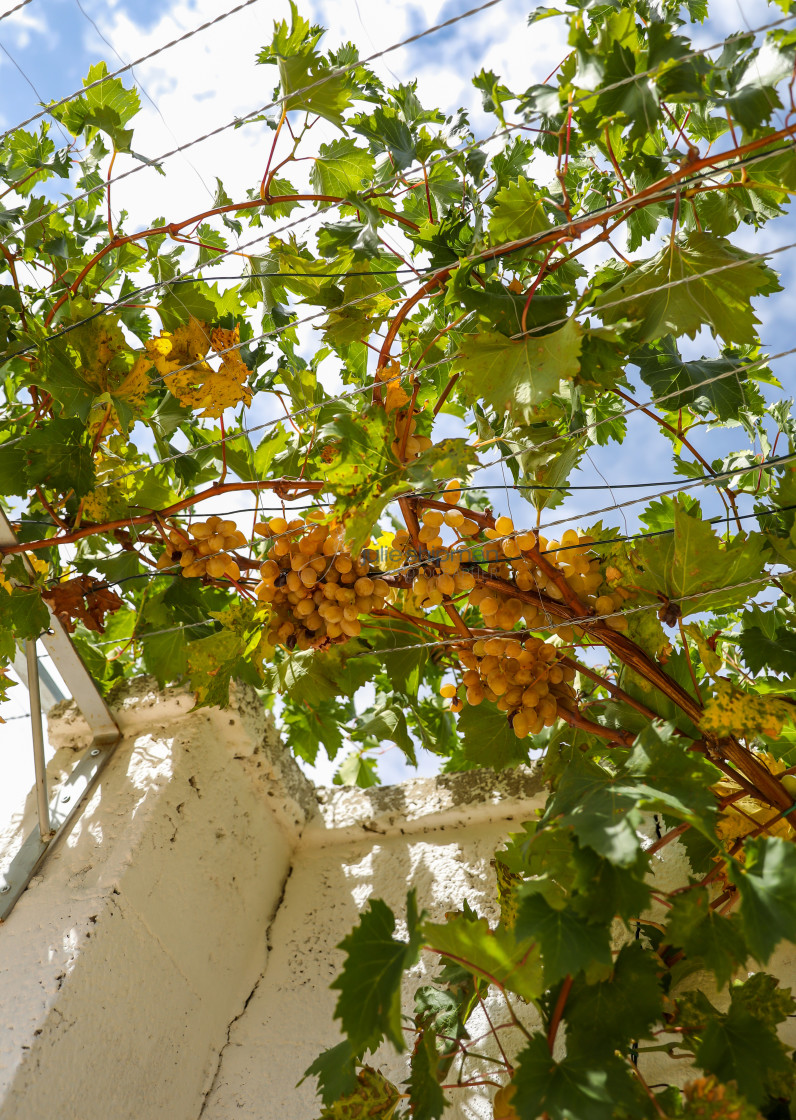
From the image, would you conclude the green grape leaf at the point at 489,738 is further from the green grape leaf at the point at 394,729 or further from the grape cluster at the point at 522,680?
the green grape leaf at the point at 394,729

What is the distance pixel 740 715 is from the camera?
113 cm

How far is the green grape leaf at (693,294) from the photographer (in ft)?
3.70

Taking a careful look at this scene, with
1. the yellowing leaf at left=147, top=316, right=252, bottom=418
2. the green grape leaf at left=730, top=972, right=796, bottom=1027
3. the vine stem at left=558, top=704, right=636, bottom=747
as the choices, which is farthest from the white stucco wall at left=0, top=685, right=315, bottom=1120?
the green grape leaf at left=730, top=972, right=796, bottom=1027

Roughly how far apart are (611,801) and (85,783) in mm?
1178

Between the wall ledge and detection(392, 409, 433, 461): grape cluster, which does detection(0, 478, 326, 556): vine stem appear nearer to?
detection(392, 409, 433, 461): grape cluster

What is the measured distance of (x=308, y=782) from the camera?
6.63ft

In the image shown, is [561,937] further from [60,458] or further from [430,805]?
[60,458]

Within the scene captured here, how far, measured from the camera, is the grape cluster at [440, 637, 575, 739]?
1268mm

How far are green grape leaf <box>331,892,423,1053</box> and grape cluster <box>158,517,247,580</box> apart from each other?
2.13ft

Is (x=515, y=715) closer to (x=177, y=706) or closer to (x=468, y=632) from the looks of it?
(x=468, y=632)

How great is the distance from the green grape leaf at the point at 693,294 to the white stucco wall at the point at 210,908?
1002 millimetres

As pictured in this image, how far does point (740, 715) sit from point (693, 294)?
593mm

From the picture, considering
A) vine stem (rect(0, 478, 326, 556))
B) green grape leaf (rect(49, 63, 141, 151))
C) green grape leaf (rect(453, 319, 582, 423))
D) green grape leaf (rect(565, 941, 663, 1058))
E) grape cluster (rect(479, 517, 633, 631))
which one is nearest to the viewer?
green grape leaf (rect(565, 941, 663, 1058))

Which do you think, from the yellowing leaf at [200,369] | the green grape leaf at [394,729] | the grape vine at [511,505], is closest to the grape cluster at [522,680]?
the grape vine at [511,505]
